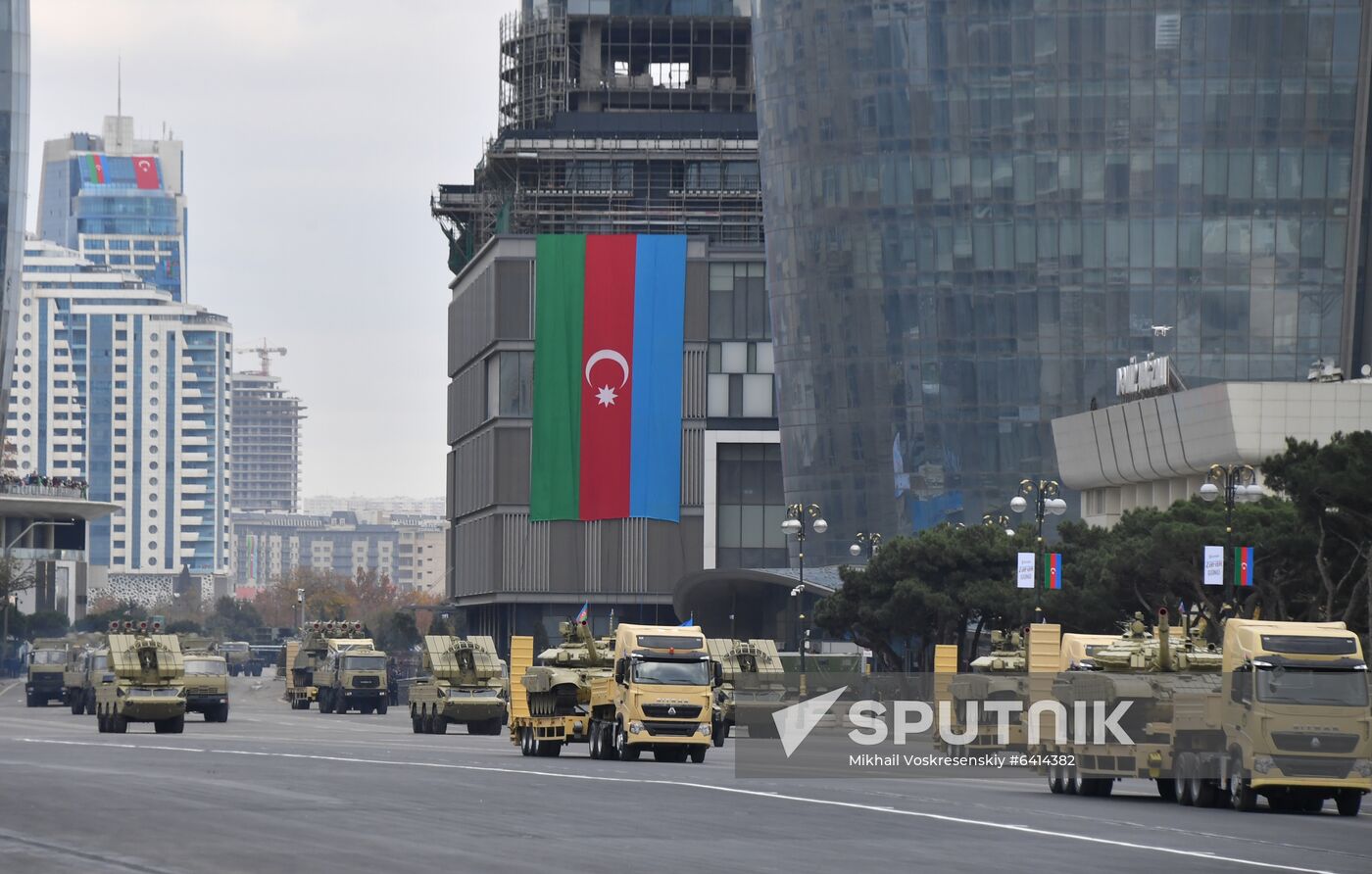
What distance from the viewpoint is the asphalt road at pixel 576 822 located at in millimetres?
24812

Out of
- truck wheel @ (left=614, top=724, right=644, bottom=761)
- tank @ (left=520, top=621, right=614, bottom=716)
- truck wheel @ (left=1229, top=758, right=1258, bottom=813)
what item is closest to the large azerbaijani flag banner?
tank @ (left=520, top=621, right=614, bottom=716)

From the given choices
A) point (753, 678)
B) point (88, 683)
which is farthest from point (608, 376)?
point (753, 678)

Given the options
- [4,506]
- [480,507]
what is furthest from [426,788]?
[4,506]

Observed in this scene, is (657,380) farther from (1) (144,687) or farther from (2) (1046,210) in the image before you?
(1) (144,687)

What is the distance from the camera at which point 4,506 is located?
7062 inches

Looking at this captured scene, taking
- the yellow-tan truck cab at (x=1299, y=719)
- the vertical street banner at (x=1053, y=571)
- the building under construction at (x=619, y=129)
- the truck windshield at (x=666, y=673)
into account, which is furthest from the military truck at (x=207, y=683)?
the building under construction at (x=619, y=129)

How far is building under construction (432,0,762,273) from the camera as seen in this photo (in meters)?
160

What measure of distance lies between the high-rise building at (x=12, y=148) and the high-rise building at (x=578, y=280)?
97.7 feet

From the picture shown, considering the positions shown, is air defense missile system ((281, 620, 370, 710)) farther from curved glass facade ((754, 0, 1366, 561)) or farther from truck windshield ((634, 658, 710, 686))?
truck windshield ((634, 658, 710, 686))

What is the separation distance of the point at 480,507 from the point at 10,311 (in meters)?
39.1

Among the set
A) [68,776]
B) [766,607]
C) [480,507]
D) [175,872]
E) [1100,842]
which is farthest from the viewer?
[480,507]

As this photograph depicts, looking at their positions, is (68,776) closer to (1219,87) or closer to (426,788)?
(426,788)

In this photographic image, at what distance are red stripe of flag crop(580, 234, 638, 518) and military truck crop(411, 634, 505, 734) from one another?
65.6m

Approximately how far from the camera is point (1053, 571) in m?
71.1
